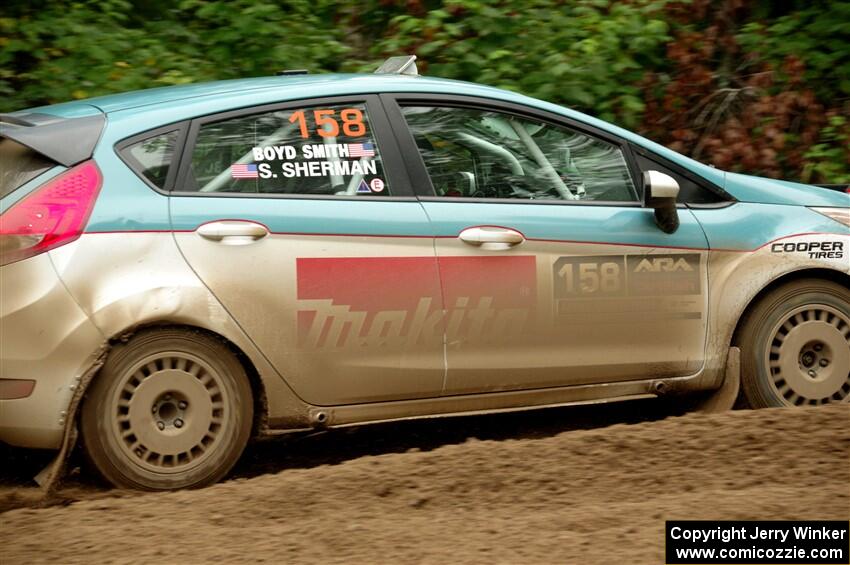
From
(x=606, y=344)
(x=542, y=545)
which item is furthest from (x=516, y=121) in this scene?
(x=542, y=545)

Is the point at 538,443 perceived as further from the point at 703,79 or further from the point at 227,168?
the point at 703,79

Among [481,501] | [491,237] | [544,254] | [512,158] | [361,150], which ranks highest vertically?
[361,150]

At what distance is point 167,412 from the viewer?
4789 millimetres

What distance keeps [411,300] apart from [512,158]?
86 cm

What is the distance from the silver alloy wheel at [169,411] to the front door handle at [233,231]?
48 centimetres

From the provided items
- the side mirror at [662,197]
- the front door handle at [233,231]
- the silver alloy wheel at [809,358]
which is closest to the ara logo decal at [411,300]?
the front door handle at [233,231]

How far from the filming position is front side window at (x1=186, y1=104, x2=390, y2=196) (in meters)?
4.93

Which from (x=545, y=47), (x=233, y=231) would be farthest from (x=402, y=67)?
(x=545, y=47)

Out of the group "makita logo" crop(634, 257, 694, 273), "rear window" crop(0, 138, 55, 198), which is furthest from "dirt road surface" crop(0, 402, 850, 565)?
"rear window" crop(0, 138, 55, 198)

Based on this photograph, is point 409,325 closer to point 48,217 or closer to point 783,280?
point 48,217

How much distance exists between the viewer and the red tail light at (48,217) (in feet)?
14.8

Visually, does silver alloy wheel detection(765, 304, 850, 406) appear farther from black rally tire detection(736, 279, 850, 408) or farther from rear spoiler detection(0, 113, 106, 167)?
rear spoiler detection(0, 113, 106, 167)

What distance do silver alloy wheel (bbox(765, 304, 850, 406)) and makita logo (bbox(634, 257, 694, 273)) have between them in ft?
1.82

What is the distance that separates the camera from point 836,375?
5.60 m
